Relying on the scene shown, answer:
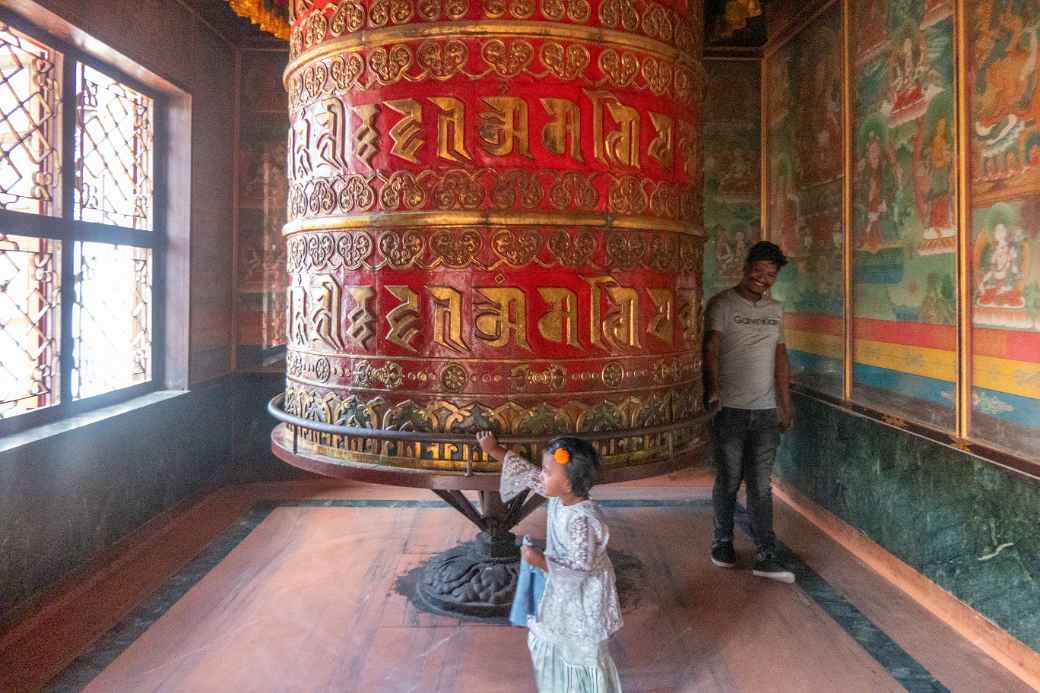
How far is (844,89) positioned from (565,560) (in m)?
3.57

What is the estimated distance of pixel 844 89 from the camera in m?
4.38

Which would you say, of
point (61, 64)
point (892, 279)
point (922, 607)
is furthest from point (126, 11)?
point (922, 607)

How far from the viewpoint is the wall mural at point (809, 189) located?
15.0 ft

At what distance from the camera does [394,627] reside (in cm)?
328

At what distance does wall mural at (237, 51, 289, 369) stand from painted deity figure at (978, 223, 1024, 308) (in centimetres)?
477

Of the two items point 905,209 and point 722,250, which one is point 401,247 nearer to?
point 905,209

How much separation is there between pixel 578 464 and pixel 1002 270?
2155 millimetres

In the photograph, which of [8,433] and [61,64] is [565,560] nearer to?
[8,433]

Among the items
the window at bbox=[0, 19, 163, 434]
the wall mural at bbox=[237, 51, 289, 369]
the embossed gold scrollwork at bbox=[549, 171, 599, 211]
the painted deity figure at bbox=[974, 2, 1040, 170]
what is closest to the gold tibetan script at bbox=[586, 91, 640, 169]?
the embossed gold scrollwork at bbox=[549, 171, 599, 211]

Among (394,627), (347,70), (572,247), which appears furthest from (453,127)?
(394,627)

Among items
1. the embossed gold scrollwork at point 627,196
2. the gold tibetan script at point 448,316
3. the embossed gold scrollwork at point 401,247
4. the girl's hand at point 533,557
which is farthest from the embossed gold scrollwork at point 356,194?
the girl's hand at point 533,557

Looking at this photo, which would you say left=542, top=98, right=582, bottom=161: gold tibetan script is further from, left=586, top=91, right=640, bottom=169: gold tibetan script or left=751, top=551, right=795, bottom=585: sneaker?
left=751, top=551, right=795, bottom=585: sneaker

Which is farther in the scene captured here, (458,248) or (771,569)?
(771,569)

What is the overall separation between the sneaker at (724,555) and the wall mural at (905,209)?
119 cm
